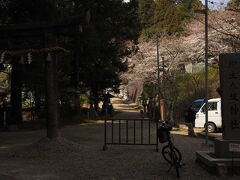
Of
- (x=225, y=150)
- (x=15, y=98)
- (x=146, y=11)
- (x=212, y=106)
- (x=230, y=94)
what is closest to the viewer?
(x=225, y=150)

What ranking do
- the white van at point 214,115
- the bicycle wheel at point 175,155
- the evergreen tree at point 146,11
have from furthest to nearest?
the evergreen tree at point 146,11 < the white van at point 214,115 < the bicycle wheel at point 175,155

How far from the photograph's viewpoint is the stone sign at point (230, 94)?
11.0 meters

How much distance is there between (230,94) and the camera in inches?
435

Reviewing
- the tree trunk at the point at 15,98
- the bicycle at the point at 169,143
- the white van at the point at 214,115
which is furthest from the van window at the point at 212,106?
the bicycle at the point at 169,143

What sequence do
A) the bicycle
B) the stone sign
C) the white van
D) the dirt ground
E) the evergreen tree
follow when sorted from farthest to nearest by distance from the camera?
1. the evergreen tree
2. the white van
3. the stone sign
4. the dirt ground
5. the bicycle

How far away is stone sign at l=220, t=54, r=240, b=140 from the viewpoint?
36.0 ft

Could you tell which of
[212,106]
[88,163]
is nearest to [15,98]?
[212,106]

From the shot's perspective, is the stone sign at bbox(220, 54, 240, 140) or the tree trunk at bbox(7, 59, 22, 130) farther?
the tree trunk at bbox(7, 59, 22, 130)

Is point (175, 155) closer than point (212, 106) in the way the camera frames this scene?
Yes

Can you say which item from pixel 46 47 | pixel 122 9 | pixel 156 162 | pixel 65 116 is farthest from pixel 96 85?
pixel 156 162

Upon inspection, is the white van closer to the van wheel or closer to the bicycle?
the van wheel

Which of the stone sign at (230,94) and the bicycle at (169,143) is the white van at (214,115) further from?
the bicycle at (169,143)

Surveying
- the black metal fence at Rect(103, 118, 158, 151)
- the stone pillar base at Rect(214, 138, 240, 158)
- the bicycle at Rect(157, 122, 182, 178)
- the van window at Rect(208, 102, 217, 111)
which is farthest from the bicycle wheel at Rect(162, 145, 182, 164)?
the van window at Rect(208, 102, 217, 111)

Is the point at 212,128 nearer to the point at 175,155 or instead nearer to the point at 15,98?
the point at 15,98
